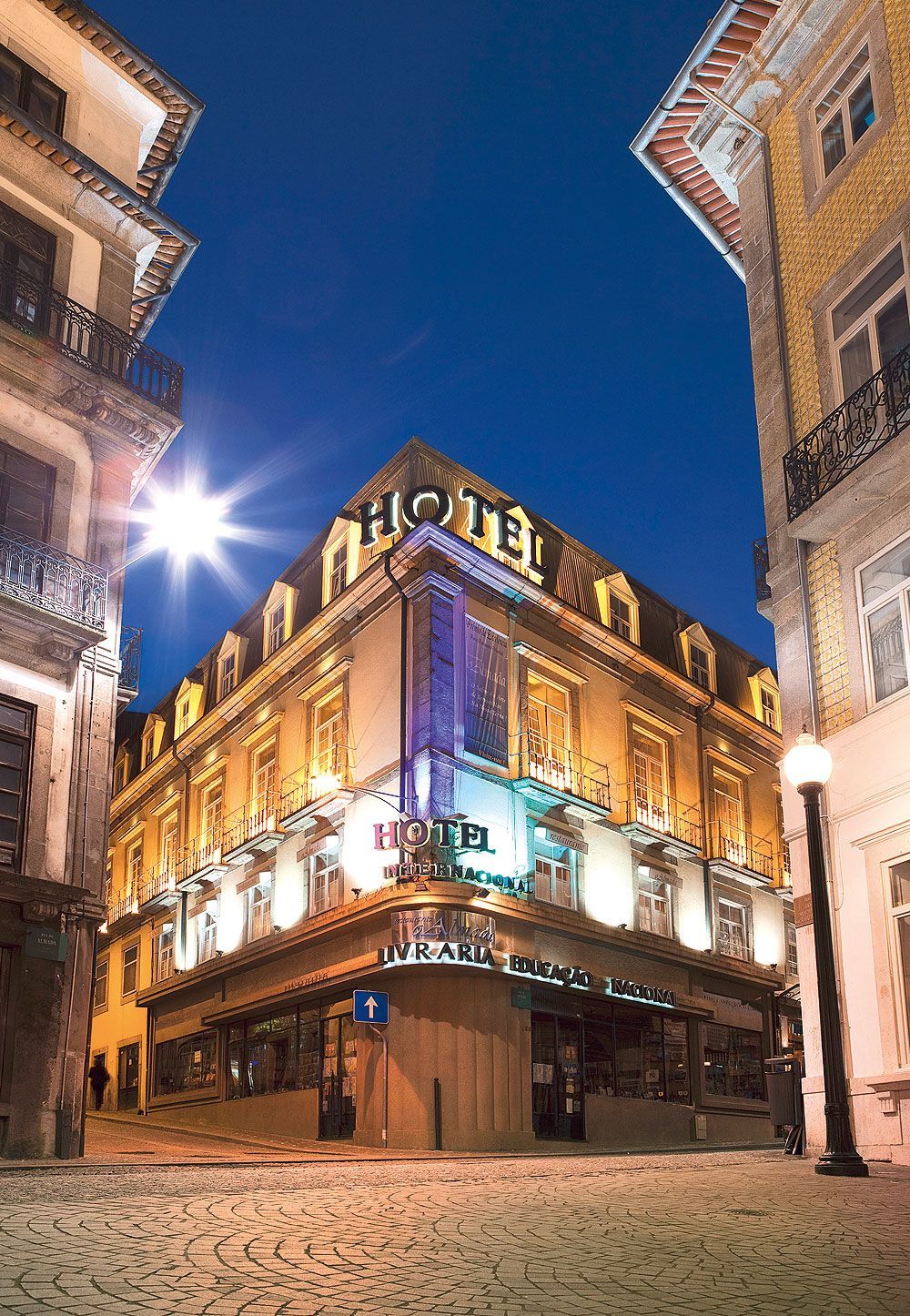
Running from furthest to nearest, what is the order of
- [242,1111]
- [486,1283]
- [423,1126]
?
[242,1111], [423,1126], [486,1283]

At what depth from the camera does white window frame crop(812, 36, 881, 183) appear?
642 inches

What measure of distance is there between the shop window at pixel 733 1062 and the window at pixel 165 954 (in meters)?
17.4

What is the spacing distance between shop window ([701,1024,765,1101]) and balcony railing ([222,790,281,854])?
13.5 metres

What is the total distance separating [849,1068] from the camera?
13.8 metres

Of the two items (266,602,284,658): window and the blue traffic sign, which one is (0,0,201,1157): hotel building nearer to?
the blue traffic sign

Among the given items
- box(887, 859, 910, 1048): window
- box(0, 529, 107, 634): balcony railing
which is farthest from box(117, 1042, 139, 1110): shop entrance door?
box(887, 859, 910, 1048): window

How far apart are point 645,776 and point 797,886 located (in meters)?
19.8

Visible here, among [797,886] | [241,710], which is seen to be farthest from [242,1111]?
[797,886]

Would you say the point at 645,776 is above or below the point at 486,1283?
above

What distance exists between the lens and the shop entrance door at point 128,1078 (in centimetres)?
4119

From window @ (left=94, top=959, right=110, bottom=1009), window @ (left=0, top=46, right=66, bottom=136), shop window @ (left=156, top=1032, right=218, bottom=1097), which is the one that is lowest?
shop window @ (left=156, top=1032, right=218, bottom=1097)

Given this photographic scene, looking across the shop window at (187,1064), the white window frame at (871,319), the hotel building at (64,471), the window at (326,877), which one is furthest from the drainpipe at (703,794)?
the white window frame at (871,319)

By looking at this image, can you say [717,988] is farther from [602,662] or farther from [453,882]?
[453,882]

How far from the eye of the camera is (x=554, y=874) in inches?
1219
